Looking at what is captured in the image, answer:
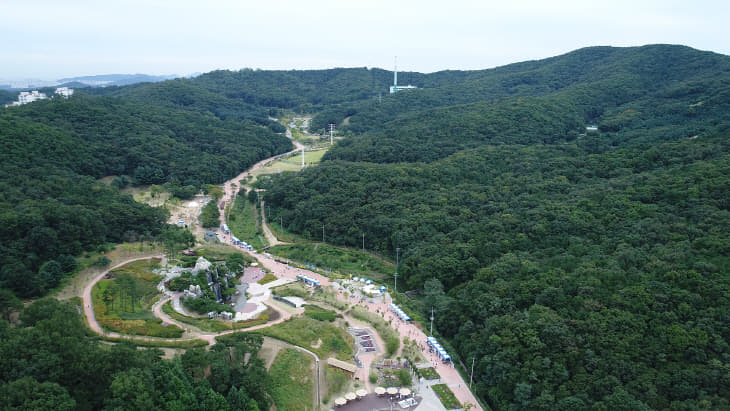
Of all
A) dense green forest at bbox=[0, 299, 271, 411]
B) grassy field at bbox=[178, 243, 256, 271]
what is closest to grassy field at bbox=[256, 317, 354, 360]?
dense green forest at bbox=[0, 299, 271, 411]

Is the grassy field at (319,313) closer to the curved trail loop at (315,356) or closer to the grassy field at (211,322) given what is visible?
the curved trail loop at (315,356)

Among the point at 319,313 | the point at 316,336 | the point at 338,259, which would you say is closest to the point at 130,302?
the point at 319,313

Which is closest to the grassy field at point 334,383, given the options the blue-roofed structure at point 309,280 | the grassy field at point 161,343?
the grassy field at point 161,343

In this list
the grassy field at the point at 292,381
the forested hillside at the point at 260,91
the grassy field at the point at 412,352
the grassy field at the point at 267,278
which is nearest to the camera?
the grassy field at the point at 292,381

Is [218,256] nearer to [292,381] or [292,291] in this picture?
[292,291]

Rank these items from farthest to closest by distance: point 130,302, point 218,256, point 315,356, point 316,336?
point 218,256, point 130,302, point 316,336, point 315,356

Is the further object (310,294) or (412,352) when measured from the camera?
(310,294)
